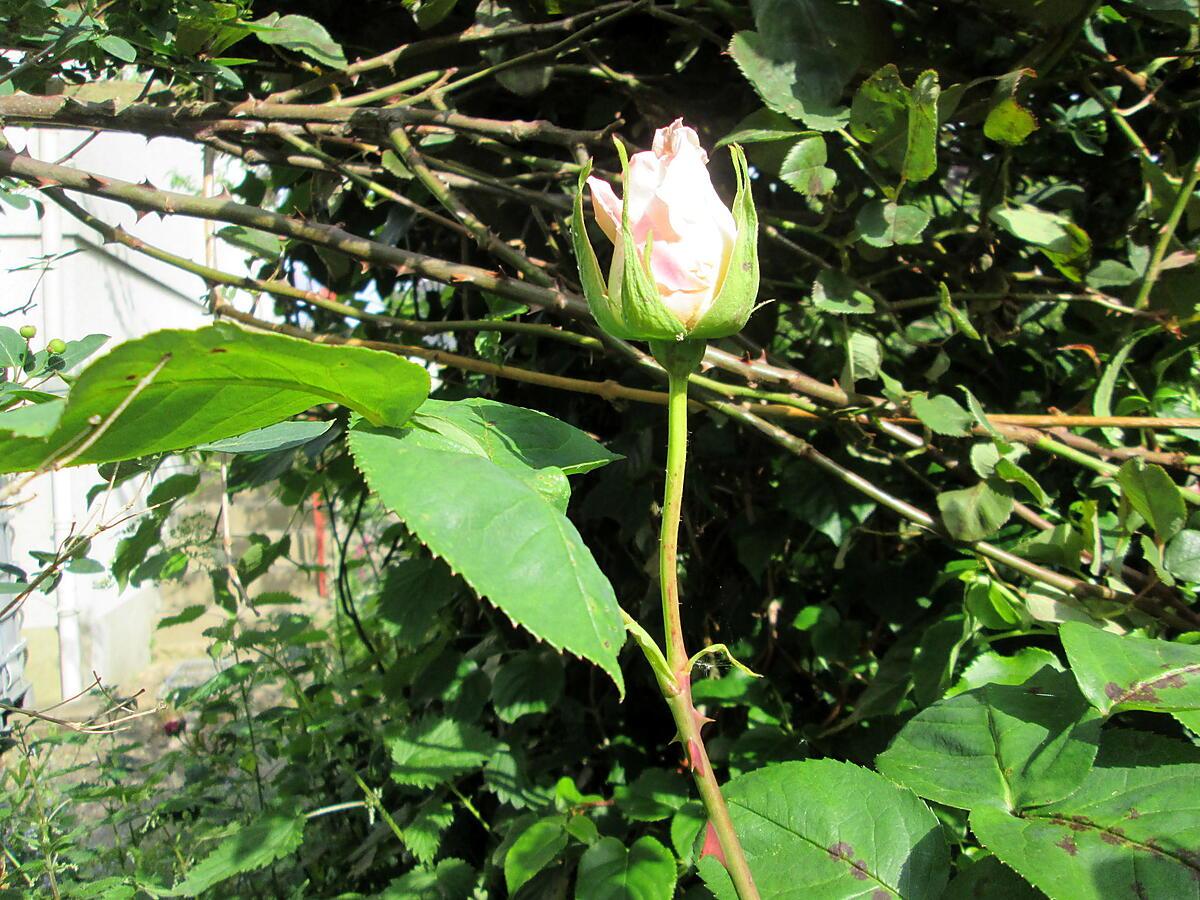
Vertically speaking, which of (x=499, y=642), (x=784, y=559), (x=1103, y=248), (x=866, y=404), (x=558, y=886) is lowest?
(x=558, y=886)

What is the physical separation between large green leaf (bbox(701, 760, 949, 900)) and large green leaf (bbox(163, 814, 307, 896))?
29.6 inches

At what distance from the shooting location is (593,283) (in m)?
0.45

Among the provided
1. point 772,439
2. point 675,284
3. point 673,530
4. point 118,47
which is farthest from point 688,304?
point 118,47

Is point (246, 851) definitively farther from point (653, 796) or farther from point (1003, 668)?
point (1003, 668)

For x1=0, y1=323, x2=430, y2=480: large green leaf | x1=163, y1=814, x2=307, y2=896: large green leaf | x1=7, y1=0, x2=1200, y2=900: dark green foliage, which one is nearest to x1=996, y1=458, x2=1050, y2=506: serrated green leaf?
x1=7, y1=0, x2=1200, y2=900: dark green foliage

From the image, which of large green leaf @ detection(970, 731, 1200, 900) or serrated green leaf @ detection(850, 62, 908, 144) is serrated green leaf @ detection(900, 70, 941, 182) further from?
large green leaf @ detection(970, 731, 1200, 900)

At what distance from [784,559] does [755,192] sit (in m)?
0.50

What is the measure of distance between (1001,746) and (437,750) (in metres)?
0.79

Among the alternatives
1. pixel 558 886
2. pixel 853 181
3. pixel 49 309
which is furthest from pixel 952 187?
pixel 49 309

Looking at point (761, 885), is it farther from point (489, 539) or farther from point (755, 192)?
point (755, 192)

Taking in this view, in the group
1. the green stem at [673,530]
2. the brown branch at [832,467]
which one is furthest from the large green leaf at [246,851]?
the green stem at [673,530]

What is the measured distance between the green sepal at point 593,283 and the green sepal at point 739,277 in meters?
0.04

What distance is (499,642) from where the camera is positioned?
130 cm

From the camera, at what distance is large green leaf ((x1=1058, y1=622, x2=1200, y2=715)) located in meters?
0.54
